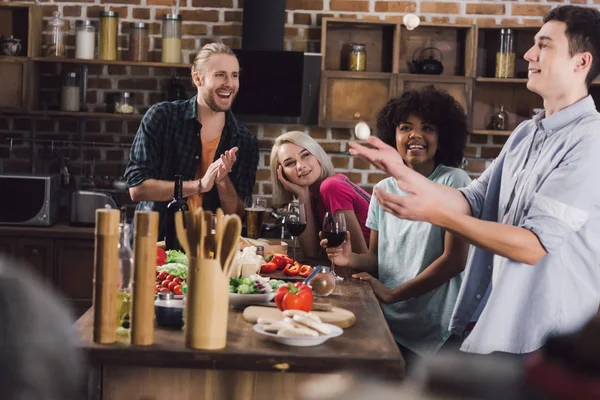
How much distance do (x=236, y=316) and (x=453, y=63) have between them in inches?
145

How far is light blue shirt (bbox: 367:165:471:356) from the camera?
9.24 ft

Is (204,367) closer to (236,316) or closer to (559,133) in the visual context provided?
(236,316)

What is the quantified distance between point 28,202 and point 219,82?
178cm

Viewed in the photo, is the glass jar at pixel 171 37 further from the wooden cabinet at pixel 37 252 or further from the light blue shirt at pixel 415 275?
the light blue shirt at pixel 415 275

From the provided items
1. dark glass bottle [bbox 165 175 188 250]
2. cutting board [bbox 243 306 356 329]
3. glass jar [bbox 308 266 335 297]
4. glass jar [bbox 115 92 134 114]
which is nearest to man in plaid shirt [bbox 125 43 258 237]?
dark glass bottle [bbox 165 175 188 250]

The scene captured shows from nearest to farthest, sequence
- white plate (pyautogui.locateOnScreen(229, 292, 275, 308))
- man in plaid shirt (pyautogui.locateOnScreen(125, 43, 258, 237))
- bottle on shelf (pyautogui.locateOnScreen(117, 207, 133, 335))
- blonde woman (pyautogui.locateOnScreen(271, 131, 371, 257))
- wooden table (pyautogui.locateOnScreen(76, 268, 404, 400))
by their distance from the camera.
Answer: wooden table (pyautogui.locateOnScreen(76, 268, 404, 400))
bottle on shelf (pyautogui.locateOnScreen(117, 207, 133, 335))
white plate (pyautogui.locateOnScreen(229, 292, 275, 308))
blonde woman (pyautogui.locateOnScreen(271, 131, 371, 257))
man in plaid shirt (pyautogui.locateOnScreen(125, 43, 258, 237))

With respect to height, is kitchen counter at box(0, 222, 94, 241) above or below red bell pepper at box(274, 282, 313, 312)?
below

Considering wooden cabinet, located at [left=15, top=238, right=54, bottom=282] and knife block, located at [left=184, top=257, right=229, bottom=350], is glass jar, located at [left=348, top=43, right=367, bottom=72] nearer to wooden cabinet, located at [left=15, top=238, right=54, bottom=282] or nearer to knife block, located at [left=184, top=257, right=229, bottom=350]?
wooden cabinet, located at [left=15, top=238, right=54, bottom=282]

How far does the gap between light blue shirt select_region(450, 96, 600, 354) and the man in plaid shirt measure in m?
1.96

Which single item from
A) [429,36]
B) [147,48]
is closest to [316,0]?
[429,36]

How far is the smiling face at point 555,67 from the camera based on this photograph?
84.2 inches

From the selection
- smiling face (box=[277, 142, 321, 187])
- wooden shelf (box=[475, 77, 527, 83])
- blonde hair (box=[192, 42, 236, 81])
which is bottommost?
smiling face (box=[277, 142, 321, 187])

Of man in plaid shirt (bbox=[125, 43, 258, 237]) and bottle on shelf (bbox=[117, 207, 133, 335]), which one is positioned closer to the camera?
bottle on shelf (bbox=[117, 207, 133, 335])

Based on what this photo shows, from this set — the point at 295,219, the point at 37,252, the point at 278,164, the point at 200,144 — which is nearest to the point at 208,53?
the point at 200,144
